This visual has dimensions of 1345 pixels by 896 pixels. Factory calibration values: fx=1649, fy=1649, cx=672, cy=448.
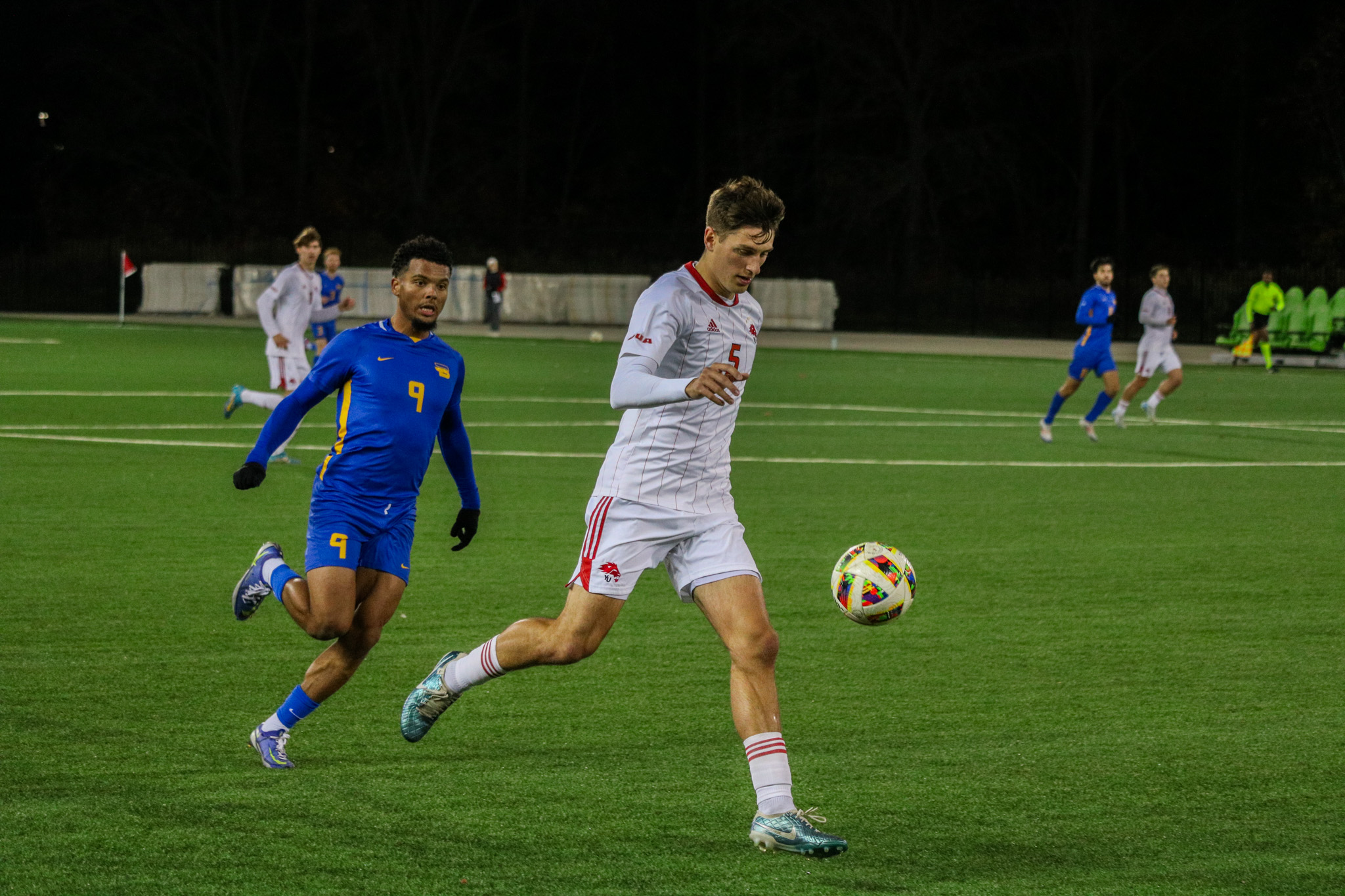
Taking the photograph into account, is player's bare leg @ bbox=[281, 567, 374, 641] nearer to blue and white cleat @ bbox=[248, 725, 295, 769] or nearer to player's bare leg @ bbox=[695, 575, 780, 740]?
blue and white cleat @ bbox=[248, 725, 295, 769]

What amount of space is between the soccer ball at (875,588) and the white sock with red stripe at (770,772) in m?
1.22

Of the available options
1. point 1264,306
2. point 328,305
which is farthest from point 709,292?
point 1264,306

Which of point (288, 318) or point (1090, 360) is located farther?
point (1090, 360)

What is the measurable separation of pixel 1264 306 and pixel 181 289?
3388 centimetres

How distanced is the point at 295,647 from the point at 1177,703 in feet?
14.3

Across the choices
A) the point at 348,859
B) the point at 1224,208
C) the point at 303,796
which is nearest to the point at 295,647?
the point at 303,796

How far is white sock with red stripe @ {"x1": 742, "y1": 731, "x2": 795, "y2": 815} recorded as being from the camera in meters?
5.40

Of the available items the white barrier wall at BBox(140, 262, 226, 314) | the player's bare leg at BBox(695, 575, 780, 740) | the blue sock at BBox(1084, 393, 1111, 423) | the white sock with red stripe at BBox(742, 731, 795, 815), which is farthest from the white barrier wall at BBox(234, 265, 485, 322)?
the white sock with red stripe at BBox(742, 731, 795, 815)

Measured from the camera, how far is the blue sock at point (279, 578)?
6.62 m

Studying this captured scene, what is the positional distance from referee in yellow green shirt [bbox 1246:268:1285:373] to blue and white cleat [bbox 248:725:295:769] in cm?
3152

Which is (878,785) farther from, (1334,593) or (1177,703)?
(1334,593)

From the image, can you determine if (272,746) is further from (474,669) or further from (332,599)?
(474,669)

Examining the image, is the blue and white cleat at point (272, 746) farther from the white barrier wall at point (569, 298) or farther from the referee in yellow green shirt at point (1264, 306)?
the white barrier wall at point (569, 298)

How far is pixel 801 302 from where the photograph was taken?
49.6 m
